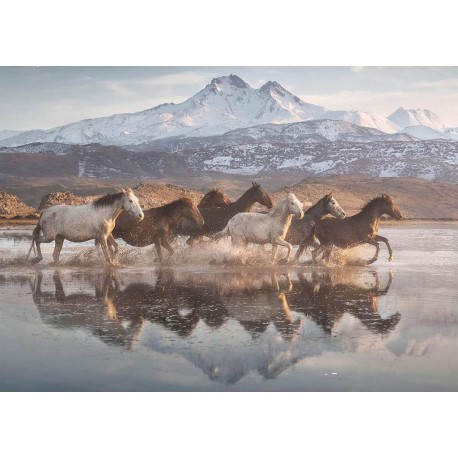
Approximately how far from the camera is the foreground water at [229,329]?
6.49m

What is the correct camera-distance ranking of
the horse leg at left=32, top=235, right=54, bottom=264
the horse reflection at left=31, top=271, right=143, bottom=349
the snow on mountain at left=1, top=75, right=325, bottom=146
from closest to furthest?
1. the horse reflection at left=31, top=271, right=143, bottom=349
2. the horse leg at left=32, top=235, right=54, bottom=264
3. the snow on mountain at left=1, top=75, right=325, bottom=146

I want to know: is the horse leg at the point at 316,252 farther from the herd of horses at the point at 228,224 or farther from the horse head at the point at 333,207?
the horse head at the point at 333,207

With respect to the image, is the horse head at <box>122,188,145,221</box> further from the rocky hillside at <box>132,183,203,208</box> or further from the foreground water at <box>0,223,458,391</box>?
the rocky hillside at <box>132,183,203,208</box>

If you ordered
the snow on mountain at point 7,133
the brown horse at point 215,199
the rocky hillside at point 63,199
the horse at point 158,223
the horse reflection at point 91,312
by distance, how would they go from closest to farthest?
the horse reflection at point 91,312 < the horse at point 158,223 < the brown horse at point 215,199 < the snow on mountain at point 7,133 < the rocky hillside at point 63,199

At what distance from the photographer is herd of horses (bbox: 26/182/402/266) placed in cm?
1334

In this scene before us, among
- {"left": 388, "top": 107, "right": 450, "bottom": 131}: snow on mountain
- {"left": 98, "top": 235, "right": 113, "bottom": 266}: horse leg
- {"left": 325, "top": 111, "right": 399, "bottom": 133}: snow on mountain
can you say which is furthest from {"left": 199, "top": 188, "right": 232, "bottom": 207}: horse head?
{"left": 388, "top": 107, "right": 450, "bottom": 131}: snow on mountain

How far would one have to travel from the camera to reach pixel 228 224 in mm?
14211

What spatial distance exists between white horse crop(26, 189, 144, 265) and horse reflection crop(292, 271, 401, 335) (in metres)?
3.56

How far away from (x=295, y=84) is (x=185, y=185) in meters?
10.5

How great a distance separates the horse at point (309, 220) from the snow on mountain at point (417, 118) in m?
4.09

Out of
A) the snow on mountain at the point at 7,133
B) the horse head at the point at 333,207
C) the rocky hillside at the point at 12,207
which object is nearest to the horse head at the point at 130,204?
the horse head at the point at 333,207

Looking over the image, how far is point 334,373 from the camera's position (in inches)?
258

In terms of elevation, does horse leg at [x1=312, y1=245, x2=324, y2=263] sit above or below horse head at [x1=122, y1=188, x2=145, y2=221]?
below

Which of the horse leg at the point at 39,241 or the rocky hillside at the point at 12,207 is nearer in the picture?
the horse leg at the point at 39,241
